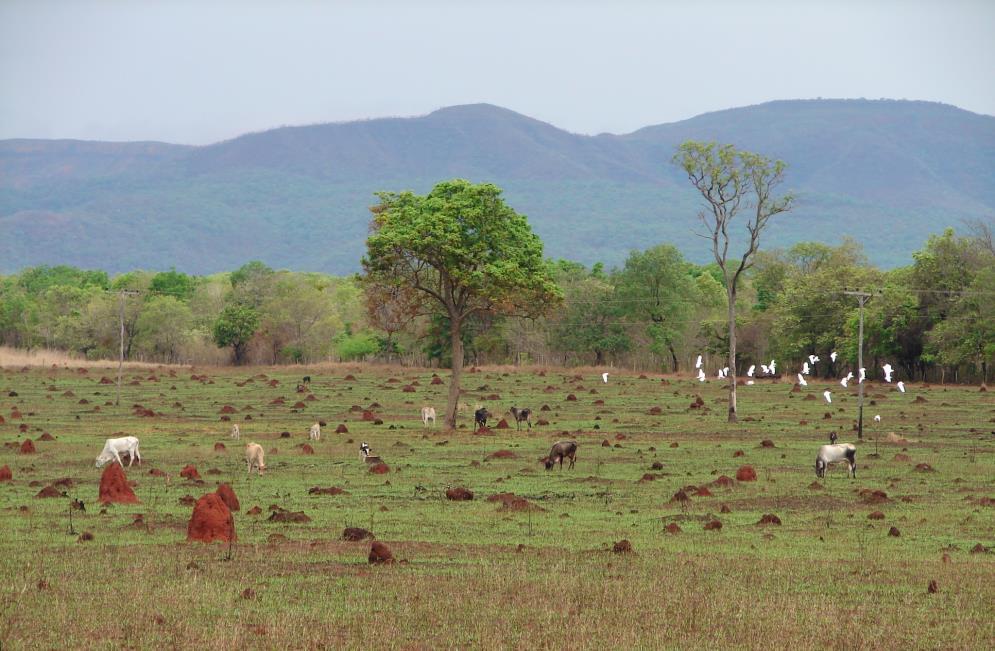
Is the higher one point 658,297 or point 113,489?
point 658,297

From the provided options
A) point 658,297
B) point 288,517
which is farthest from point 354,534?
point 658,297

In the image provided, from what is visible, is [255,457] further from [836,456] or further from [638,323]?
[638,323]

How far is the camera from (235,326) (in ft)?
416

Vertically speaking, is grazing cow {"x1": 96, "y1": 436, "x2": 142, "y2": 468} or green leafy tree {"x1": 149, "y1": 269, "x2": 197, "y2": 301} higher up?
green leafy tree {"x1": 149, "y1": 269, "x2": 197, "y2": 301}

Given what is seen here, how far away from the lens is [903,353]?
102 m

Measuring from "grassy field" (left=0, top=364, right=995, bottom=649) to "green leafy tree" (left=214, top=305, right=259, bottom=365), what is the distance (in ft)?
242

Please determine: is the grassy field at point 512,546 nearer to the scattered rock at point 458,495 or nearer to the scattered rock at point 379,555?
the scattered rock at point 458,495

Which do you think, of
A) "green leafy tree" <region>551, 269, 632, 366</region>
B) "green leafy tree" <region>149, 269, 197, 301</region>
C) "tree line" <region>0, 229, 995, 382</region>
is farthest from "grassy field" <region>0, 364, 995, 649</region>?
"green leafy tree" <region>149, 269, 197, 301</region>

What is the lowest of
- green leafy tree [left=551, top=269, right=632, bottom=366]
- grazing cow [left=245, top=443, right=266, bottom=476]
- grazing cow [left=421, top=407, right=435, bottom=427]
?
grazing cow [left=245, top=443, right=266, bottom=476]

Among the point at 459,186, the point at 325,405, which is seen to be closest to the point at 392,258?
the point at 459,186

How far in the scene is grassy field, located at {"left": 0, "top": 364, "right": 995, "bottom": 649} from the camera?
16.8 metres

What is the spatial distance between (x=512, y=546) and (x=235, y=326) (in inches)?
4178

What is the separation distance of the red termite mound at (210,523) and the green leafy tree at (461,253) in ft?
95.2

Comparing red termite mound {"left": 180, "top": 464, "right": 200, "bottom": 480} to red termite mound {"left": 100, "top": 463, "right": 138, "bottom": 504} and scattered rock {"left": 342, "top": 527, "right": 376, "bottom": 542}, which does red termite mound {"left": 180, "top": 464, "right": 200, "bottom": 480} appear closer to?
red termite mound {"left": 100, "top": 463, "right": 138, "bottom": 504}
